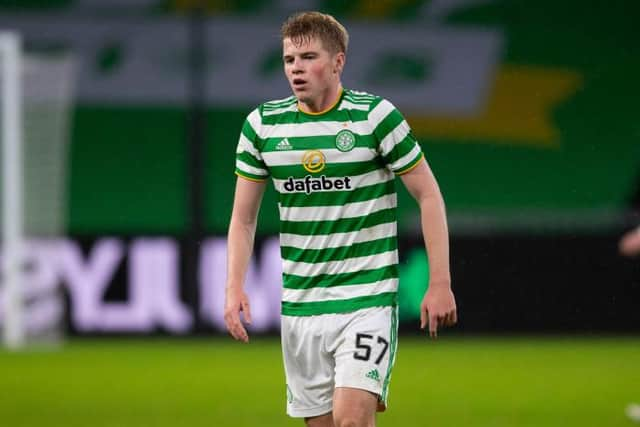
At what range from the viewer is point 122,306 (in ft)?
49.4

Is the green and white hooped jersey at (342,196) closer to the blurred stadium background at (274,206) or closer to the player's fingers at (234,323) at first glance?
the player's fingers at (234,323)

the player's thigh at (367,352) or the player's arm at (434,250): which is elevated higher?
the player's arm at (434,250)

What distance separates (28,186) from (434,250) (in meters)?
9.77

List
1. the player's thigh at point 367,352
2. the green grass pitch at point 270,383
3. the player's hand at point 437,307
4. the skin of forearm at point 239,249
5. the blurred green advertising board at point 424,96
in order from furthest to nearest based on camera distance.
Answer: the blurred green advertising board at point 424,96 → the green grass pitch at point 270,383 → the skin of forearm at point 239,249 → the player's thigh at point 367,352 → the player's hand at point 437,307

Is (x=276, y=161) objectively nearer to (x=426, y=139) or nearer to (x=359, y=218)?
(x=359, y=218)

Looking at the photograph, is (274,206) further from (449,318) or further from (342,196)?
(449,318)

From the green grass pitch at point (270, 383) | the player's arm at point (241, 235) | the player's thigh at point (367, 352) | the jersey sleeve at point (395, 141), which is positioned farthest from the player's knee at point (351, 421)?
the green grass pitch at point (270, 383)

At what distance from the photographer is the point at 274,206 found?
67.3 ft

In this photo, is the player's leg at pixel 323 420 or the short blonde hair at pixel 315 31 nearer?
the short blonde hair at pixel 315 31

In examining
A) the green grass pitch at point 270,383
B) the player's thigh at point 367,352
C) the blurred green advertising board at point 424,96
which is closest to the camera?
the player's thigh at point 367,352

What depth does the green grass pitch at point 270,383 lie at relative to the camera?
355 inches

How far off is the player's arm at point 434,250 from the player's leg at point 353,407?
0.32 meters

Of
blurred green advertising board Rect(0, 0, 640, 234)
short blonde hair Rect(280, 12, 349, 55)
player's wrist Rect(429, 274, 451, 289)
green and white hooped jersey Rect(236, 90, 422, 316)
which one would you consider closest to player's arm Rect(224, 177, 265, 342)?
green and white hooped jersey Rect(236, 90, 422, 316)

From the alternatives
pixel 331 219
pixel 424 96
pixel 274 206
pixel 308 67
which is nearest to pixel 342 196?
pixel 331 219
